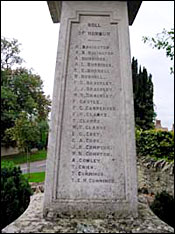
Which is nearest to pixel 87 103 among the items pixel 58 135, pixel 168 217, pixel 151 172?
pixel 58 135

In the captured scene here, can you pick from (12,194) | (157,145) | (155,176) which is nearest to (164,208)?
(12,194)

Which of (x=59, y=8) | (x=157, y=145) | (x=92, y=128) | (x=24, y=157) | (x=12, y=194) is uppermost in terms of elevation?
(x=59, y=8)

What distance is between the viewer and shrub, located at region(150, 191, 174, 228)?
4.63 m

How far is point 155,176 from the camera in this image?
7.84m

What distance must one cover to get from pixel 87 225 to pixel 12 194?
183 centimetres

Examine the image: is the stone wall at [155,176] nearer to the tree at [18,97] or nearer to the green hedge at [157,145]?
the green hedge at [157,145]

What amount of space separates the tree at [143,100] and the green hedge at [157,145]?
1165 cm

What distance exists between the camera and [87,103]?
3.73 meters

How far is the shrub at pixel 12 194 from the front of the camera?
434 centimetres

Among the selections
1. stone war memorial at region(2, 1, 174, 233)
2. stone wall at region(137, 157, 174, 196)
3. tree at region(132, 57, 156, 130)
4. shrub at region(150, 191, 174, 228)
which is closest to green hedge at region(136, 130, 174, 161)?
stone wall at region(137, 157, 174, 196)

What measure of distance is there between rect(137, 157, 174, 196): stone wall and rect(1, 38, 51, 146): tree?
50.2 feet

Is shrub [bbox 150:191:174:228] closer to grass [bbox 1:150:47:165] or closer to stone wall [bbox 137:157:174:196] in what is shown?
stone wall [bbox 137:157:174:196]

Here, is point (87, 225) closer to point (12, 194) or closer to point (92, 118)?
point (92, 118)

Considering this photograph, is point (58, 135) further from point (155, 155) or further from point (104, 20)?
point (155, 155)
